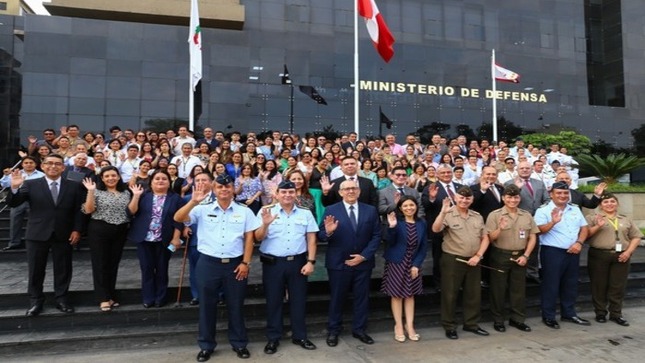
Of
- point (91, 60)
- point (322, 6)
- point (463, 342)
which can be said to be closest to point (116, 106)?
point (91, 60)

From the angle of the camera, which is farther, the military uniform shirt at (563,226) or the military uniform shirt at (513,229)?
the military uniform shirt at (563,226)

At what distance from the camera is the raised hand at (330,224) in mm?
4445

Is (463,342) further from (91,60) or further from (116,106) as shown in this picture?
(91,60)

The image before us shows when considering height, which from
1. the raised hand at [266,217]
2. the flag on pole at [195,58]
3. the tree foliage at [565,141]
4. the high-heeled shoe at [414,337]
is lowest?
the high-heeled shoe at [414,337]

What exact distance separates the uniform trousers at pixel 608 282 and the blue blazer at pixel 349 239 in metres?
3.32

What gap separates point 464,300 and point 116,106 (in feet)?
→ 52.6

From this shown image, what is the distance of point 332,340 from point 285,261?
1.09m

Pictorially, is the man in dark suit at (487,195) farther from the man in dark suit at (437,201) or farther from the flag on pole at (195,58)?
the flag on pole at (195,58)

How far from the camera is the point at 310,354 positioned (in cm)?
432

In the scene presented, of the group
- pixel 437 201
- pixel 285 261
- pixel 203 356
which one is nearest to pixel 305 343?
pixel 285 261

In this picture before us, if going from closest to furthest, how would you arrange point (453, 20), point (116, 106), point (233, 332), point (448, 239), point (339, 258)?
point (233, 332) < point (339, 258) < point (448, 239) < point (116, 106) < point (453, 20)

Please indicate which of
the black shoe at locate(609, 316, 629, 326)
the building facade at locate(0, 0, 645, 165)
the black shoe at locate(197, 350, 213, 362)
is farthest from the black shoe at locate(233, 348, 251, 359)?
the building facade at locate(0, 0, 645, 165)

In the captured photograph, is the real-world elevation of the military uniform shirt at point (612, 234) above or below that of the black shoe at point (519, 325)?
above

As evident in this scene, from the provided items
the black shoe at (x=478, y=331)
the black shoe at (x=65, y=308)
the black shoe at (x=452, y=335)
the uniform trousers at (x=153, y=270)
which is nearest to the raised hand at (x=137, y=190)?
the uniform trousers at (x=153, y=270)
